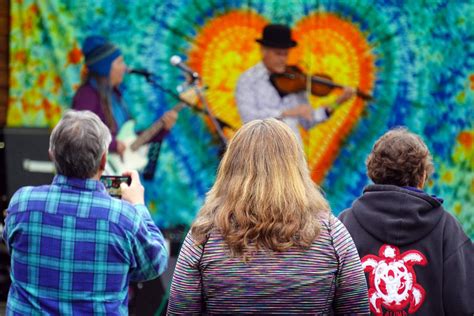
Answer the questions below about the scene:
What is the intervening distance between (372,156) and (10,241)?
4.52ft

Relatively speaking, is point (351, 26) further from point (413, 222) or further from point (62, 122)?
point (62, 122)

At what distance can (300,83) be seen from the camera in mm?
5148

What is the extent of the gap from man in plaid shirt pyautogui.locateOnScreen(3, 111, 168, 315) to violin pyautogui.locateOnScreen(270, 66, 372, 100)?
2730mm

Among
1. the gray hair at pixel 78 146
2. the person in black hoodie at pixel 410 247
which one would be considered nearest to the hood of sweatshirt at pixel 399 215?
the person in black hoodie at pixel 410 247

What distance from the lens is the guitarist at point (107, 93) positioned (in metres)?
5.14

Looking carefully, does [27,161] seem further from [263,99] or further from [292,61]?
[292,61]

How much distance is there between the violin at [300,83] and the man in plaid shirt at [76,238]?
2730 mm

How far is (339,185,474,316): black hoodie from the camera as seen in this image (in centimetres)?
285

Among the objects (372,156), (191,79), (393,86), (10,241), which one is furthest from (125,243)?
(393,86)

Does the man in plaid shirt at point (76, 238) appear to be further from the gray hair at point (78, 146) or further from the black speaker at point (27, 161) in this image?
the black speaker at point (27, 161)

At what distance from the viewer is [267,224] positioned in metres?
2.11

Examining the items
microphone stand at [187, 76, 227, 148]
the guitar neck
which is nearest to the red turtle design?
microphone stand at [187, 76, 227, 148]

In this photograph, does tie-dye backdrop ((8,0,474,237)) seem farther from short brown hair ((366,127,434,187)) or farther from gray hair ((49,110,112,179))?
gray hair ((49,110,112,179))

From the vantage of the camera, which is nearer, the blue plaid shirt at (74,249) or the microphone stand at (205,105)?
the blue plaid shirt at (74,249)
